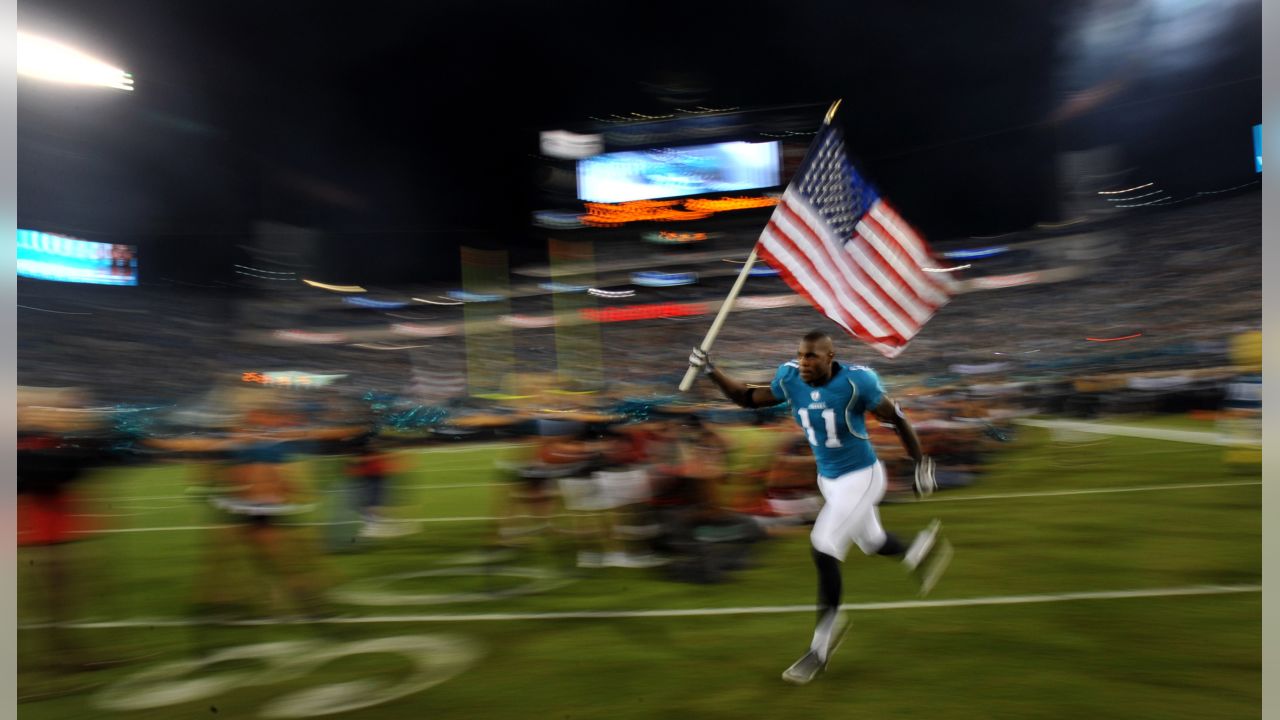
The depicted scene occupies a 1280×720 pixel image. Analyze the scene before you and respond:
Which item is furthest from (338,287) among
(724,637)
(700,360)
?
(700,360)

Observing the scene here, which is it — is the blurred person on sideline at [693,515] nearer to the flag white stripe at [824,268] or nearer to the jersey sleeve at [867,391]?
the flag white stripe at [824,268]

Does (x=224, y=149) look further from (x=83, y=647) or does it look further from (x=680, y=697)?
(x=680, y=697)

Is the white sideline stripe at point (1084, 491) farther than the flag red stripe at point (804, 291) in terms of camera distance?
Yes

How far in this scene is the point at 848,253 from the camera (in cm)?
548

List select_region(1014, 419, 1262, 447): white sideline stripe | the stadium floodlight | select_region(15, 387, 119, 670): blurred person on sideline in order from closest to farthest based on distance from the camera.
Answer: select_region(15, 387, 119, 670): blurred person on sideline
select_region(1014, 419, 1262, 447): white sideline stripe
the stadium floodlight

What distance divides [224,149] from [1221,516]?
45.8 metres

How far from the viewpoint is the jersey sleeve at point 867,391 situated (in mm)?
4871

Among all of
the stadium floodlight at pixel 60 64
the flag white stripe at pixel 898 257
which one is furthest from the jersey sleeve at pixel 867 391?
the stadium floodlight at pixel 60 64

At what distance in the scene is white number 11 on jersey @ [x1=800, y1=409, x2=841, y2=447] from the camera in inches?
194

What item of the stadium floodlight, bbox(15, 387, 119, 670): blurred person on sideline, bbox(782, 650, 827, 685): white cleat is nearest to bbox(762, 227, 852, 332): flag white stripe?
bbox(782, 650, 827, 685): white cleat

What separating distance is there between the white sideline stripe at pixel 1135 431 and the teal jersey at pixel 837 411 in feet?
34.3

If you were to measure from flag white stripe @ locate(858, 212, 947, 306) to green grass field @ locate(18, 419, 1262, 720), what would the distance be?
2150 millimetres

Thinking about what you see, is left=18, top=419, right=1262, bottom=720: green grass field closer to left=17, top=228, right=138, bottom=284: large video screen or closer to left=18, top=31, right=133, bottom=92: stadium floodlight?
left=18, top=31, right=133, bottom=92: stadium floodlight

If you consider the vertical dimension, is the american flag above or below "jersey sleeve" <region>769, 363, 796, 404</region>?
above
